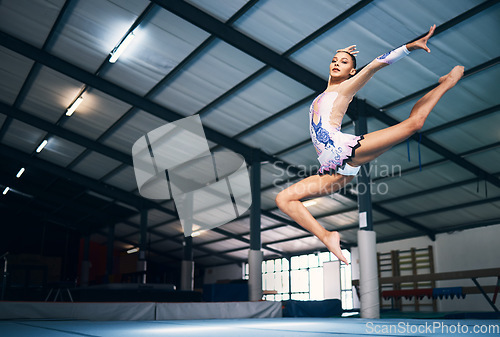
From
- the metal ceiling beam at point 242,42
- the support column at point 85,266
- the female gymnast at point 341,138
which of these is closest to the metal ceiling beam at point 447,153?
the metal ceiling beam at point 242,42

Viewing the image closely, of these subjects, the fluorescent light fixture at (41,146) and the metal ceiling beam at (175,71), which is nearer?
the metal ceiling beam at (175,71)

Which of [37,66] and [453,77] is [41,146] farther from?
[453,77]

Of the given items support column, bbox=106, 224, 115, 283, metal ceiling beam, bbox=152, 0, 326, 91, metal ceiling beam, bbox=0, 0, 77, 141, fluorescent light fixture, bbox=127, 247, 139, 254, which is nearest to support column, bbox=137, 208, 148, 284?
support column, bbox=106, 224, 115, 283

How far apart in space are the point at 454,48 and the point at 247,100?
5.17m

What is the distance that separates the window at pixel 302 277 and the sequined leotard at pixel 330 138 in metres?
18.4

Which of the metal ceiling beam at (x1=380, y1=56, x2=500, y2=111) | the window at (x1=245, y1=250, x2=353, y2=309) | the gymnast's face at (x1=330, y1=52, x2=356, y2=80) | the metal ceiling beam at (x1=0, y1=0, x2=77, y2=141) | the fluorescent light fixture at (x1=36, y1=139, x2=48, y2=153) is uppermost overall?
the metal ceiling beam at (x1=0, y1=0, x2=77, y2=141)

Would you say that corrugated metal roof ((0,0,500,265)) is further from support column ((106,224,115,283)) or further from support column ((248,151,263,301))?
support column ((106,224,115,283))

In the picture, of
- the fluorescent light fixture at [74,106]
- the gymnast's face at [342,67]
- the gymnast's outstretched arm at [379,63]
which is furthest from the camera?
the fluorescent light fixture at [74,106]

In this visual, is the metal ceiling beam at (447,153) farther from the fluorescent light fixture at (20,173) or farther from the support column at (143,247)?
the fluorescent light fixture at (20,173)

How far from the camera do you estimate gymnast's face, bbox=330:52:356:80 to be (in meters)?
3.08

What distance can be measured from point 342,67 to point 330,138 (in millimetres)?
556

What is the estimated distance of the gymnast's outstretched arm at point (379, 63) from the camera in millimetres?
2732

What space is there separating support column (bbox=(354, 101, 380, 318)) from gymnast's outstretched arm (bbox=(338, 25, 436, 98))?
701 cm

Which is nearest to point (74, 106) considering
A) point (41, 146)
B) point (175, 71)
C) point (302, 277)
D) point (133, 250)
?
point (175, 71)
